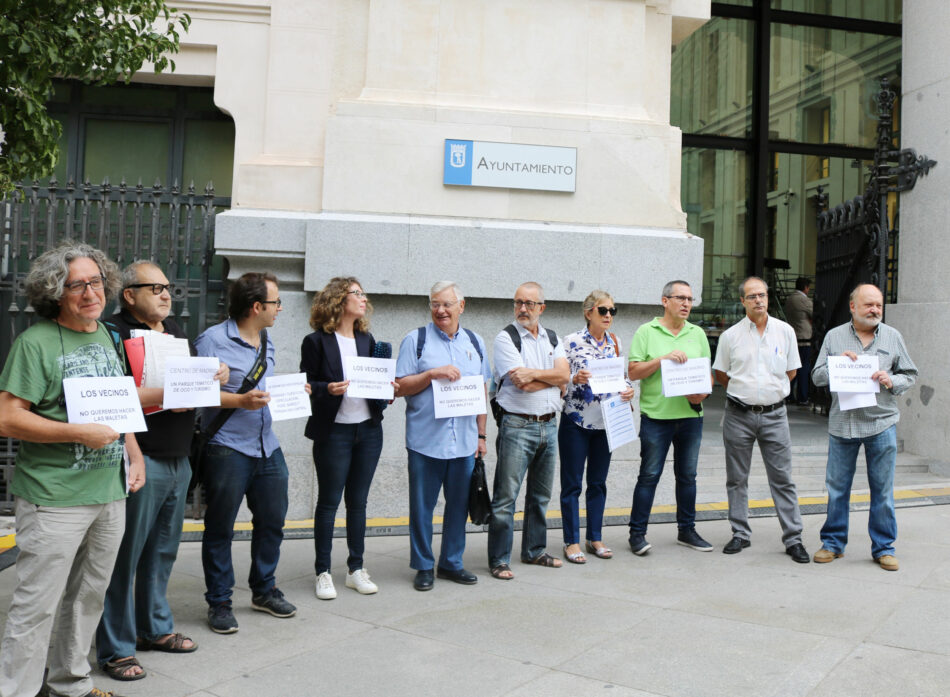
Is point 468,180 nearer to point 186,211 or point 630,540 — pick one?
point 186,211

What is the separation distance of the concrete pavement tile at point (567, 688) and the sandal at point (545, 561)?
203cm

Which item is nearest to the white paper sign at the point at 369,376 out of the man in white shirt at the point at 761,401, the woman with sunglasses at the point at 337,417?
the woman with sunglasses at the point at 337,417

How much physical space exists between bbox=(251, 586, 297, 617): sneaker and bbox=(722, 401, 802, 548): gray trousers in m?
3.43

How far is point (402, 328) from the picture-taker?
8.05m

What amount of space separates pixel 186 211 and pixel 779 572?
18.9 ft

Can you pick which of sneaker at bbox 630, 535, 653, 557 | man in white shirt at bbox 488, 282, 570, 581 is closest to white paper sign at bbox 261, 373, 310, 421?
man in white shirt at bbox 488, 282, 570, 581

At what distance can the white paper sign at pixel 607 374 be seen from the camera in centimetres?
617

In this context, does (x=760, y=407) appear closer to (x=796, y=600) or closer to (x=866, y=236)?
(x=796, y=600)

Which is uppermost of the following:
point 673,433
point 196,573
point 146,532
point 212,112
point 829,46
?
point 829,46

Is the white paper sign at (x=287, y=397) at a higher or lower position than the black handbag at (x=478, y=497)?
higher

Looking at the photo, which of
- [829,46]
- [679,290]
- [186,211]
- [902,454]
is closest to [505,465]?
[679,290]

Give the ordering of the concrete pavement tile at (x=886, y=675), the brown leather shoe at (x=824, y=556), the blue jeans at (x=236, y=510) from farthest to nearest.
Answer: the brown leather shoe at (x=824, y=556) < the blue jeans at (x=236, y=510) < the concrete pavement tile at (x=886, y=675)

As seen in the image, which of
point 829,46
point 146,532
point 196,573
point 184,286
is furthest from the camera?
point 829,46

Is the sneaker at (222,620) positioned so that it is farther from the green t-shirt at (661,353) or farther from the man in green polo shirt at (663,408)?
the green t-shirt at (661,353)
